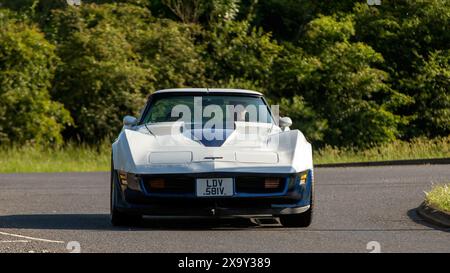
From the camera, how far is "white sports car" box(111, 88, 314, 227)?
12.2 meters

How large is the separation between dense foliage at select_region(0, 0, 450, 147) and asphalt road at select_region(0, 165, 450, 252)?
12.0m

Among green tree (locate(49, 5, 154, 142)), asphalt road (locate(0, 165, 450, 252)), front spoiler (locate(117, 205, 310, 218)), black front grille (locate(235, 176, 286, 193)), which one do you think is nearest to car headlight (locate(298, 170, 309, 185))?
black front grille (locate(235, 176, 286, 193))

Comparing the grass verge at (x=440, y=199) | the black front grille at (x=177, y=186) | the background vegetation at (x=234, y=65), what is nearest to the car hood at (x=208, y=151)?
the black front grille at (x=177, y=186)

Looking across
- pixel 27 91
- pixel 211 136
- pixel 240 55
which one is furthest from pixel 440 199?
pixel 240 55

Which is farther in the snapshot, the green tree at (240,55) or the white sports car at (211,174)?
the green tree at (240,55)

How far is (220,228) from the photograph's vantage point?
12.9 metres

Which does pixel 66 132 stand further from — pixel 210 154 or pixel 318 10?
pixel 210 154

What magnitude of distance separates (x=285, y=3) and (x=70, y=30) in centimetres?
643

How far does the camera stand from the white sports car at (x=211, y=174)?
1224cm

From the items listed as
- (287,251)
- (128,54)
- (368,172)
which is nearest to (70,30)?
(128,54)

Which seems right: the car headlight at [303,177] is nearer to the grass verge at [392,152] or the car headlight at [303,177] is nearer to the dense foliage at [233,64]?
the grass verge at [392,152]

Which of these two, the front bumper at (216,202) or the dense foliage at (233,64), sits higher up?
the front bumper at (216,202)

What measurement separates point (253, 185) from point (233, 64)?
70.8ft

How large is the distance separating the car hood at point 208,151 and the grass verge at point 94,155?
14.4 m
